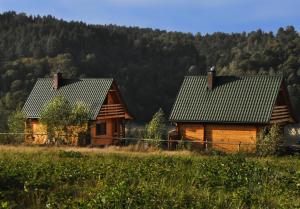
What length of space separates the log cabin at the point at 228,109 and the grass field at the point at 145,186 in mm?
17130

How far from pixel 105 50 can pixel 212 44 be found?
91.6ft

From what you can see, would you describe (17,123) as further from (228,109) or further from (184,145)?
(228,109)

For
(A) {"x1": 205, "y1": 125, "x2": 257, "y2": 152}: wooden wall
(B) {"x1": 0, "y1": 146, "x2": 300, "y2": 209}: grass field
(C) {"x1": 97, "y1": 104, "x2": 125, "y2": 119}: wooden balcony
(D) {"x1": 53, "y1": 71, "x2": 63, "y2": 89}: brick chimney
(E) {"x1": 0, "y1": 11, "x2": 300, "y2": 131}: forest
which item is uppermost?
(E) {"x1": 0, "y1": 11, "x2": 300, "y2": 131}: forest

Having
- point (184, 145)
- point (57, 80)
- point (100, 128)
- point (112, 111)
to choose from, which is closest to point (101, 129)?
point (100, 128)

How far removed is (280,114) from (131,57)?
64286mm

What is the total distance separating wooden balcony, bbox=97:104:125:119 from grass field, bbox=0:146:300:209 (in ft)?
74.6

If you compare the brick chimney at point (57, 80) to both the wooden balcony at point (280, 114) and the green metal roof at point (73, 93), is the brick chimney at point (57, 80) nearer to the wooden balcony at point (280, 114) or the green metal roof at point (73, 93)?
the green metal roof at point (73, 93)

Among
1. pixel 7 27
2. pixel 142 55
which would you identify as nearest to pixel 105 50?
pixel 142 55

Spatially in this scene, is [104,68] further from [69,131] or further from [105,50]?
[69,131]

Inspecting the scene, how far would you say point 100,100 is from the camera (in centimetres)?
3828

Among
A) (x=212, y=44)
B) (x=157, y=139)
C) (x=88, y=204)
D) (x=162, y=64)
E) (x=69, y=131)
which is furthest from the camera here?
(x=212, y=44)

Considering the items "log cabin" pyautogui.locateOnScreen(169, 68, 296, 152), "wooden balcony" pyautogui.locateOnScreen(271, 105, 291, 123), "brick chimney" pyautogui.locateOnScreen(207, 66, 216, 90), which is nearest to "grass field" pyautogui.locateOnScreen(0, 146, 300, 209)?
"log cabin" pyautogui.locateOnScreen(169, 68, 296, 152)

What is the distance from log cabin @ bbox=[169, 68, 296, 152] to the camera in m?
33.1

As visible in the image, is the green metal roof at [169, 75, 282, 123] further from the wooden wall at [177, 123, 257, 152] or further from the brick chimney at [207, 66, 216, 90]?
the wooden wall at [177, 123, 257, 152]
